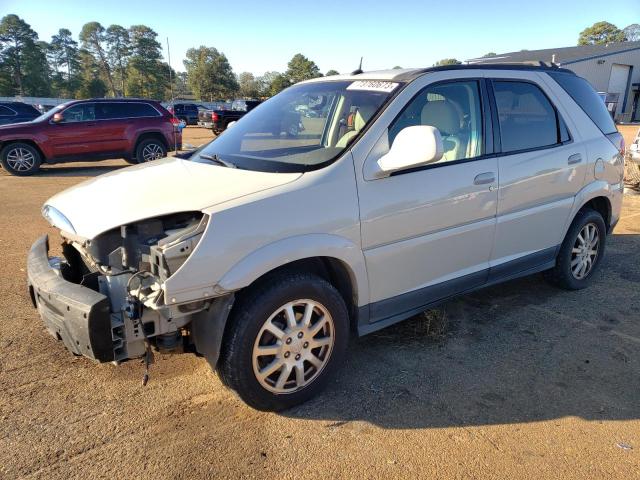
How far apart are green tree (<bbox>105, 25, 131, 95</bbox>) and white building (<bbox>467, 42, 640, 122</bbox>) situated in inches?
2709

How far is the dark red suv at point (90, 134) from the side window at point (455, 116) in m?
9.03

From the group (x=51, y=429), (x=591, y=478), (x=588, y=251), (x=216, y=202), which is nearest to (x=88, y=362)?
(x=51, y=429)

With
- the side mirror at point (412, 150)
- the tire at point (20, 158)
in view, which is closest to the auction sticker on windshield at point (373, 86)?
the side mirror at point (412, 150)

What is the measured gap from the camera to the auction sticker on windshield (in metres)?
3.19

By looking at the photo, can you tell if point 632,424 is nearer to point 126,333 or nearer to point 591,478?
point 591,478

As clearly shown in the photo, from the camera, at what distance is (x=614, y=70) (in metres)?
46.8

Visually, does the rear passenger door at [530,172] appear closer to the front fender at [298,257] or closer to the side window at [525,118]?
the side window at [525,118]

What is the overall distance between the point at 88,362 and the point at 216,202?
1.68m

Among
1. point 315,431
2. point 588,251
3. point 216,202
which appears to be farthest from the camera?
point 588,251

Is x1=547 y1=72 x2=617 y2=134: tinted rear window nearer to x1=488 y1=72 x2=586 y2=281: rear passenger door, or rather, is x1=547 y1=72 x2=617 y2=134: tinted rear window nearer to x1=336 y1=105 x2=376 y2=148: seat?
x1=488 y1=72 x2=586 y2=281: rear passenger door

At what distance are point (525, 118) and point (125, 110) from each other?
1114cm

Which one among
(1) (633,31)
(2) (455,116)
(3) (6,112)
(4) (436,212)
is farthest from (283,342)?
(1) (633,31)

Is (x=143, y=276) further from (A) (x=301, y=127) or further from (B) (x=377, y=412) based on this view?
(A) (x=301, y=127)

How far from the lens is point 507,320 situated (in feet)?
13.2
